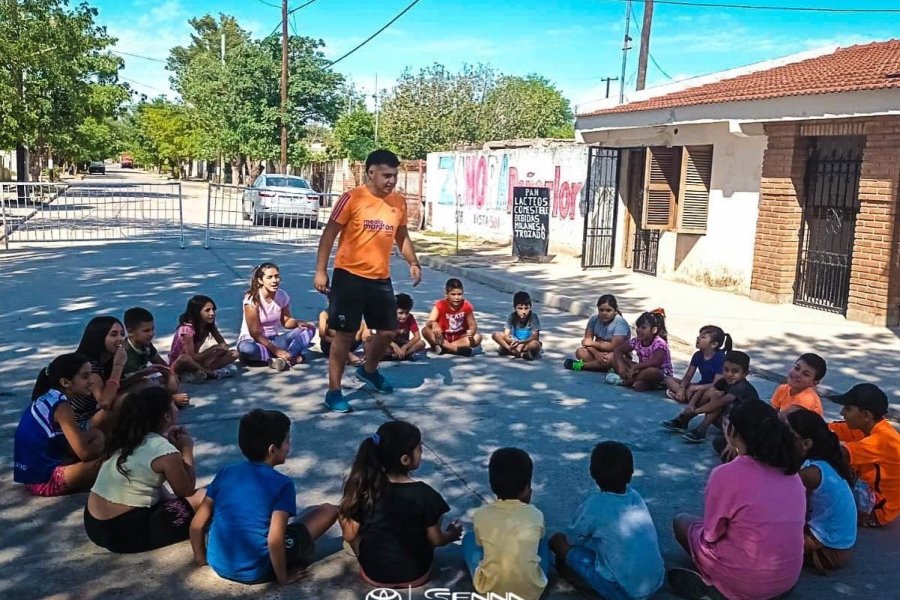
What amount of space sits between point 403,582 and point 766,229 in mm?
10691

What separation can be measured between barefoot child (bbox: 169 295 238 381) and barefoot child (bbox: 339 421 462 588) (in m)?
3.65

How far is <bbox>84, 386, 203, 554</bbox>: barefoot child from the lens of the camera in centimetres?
381

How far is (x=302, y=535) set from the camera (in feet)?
12.2

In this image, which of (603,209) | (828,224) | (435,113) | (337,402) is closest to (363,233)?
(337,402)

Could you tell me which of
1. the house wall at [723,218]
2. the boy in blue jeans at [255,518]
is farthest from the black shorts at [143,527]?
the house wall at [723,218]

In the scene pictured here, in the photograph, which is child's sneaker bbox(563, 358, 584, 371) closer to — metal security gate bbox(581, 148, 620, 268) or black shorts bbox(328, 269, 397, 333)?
black shorts bbox(328, 269, 397, 333)

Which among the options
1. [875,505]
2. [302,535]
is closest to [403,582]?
[302,535]

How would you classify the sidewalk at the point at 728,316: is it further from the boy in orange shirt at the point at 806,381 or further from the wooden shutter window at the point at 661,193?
the boy in orange shirt at the point at 806,381

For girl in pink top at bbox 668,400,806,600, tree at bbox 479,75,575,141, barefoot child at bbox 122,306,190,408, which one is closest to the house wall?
barefoot child at bbox 122,306,190,408

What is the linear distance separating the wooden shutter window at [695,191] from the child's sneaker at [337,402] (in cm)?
964

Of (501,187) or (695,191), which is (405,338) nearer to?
(695,191)

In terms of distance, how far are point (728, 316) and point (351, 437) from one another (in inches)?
293

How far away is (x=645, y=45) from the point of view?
72.6 feet

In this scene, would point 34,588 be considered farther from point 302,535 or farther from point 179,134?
point 179,134
